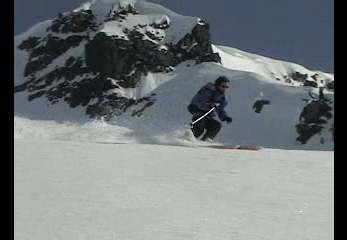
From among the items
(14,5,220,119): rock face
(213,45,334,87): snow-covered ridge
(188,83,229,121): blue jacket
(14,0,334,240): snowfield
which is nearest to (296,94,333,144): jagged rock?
(14,5,220,119): rock face

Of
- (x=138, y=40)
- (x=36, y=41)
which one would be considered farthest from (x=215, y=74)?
Result: (x=36, y=41)

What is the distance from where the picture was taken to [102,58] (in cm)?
9206

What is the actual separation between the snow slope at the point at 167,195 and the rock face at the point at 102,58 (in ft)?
216

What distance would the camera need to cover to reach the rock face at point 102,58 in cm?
8331

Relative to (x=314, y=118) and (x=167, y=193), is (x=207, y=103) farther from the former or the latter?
(x=314, y=118)

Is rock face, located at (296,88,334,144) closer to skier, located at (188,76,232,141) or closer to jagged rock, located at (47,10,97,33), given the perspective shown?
skier, located at (188,76,232,141)

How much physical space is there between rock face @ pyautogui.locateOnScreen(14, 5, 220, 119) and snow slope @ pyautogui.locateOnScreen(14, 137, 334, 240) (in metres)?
65.9

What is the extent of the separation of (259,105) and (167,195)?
5082 centimetres

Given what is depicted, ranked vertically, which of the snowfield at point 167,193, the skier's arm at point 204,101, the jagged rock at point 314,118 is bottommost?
the jagged rock at point 314,118

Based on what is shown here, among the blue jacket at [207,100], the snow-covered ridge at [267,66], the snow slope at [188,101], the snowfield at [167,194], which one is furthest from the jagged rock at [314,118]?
the snow-covered ridge at [267,66]

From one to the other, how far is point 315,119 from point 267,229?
1834 inches

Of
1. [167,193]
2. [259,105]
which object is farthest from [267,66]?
[167,193]

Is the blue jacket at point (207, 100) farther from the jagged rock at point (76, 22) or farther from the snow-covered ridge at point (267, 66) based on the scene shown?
the jagged rock at point (76, 22)

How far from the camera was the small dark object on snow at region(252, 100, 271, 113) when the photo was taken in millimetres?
53375
